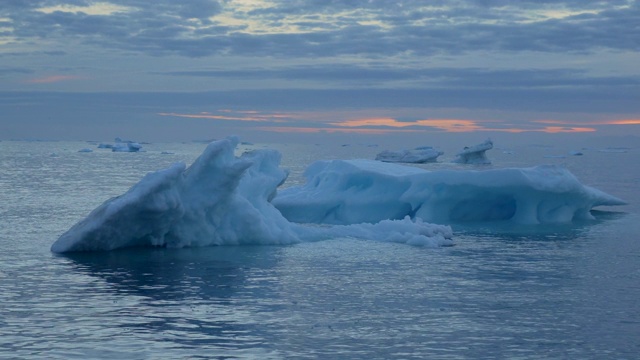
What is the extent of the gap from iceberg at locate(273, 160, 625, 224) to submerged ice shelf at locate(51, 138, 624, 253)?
0.03 meters

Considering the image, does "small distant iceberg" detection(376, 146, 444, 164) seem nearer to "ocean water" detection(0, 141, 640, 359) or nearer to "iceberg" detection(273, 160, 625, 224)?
"iceberg" detection(273, 160, 625, 224)

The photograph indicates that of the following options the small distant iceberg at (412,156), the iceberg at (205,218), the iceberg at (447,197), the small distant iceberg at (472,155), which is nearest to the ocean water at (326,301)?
→ the iceberg at (205,218)

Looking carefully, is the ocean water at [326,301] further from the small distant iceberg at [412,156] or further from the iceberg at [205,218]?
the small distant iceberg at [412,156]

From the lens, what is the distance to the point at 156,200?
629 inches

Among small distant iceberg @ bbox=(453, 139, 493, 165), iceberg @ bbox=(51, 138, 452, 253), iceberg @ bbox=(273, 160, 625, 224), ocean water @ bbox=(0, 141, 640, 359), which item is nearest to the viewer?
ocean water @ bbox=(0, 141, 640, 359)

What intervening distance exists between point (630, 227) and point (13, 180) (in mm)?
30318

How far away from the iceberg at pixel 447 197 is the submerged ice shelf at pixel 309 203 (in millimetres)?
29

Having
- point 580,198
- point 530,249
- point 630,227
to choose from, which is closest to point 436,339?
point 530,249

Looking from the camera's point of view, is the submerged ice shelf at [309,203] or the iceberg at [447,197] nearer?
the submerged ice shelf at [309,203]

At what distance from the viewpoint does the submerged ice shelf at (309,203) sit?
16438mm

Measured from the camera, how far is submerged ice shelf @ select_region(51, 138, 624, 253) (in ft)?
53.9

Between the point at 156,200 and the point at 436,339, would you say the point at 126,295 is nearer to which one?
the point at 156,200

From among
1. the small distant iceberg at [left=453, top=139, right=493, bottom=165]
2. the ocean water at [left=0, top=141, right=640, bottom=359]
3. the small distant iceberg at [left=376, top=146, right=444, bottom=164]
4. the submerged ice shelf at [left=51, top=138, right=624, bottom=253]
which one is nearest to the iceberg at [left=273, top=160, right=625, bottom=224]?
the submerged ice shelf at [left=51, top=138, right=624, bottom=253]

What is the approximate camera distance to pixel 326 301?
12234 mm
